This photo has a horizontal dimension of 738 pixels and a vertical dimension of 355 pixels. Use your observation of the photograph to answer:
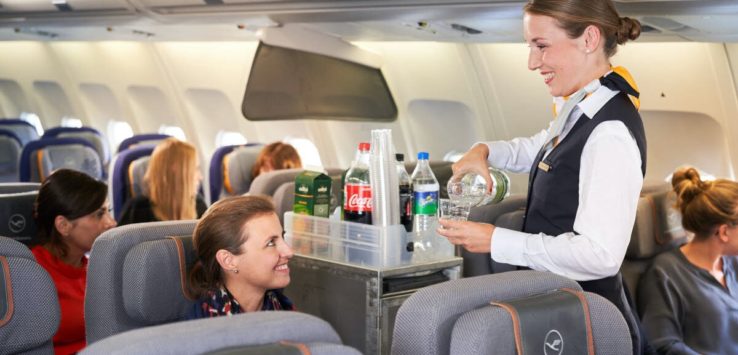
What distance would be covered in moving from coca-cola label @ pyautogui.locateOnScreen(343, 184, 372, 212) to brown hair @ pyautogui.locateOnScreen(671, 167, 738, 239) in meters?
1.72

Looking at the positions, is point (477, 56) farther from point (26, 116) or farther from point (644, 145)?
point (26, 116)

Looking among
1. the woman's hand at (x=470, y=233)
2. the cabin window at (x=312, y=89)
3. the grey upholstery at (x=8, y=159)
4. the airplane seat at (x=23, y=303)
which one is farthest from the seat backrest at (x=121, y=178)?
the grey upholstery at (x=8, y=159)

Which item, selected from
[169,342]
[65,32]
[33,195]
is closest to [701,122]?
[33,195]

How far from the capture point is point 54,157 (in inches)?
309

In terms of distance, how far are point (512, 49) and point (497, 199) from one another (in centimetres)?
345

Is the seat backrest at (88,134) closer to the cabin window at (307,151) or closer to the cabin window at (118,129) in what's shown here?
the cabin window at (307,151)

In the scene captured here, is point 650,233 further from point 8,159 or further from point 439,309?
point 8,159

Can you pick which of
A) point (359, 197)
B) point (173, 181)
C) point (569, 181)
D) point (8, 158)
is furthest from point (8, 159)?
point (569, 181)

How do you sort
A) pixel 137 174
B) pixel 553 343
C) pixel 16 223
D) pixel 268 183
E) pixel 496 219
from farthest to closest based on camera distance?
pixel 137 174 < pixel 268 183 < pixel 16 223 < pixel 496 219 < pixel 553 343

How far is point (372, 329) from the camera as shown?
292 centimetres

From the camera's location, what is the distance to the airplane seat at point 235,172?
6.73 metres

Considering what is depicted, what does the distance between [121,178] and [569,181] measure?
3.97 meters

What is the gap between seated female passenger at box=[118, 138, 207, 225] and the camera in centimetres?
519

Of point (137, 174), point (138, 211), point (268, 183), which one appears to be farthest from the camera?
point (137, 174)
